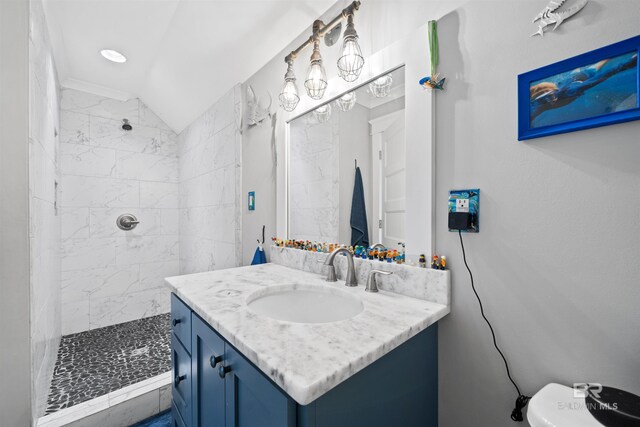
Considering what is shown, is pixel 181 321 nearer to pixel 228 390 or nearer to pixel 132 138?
pixel 228 390

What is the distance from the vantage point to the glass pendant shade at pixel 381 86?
108 centimetres

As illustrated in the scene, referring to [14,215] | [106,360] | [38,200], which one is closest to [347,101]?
[14,215]

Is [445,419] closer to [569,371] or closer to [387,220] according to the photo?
[569,371]

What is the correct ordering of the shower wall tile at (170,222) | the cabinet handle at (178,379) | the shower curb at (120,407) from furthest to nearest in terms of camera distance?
the shower wall tile at (170,222), the shower curb at (120,407), the cabinet handle at (178,379)

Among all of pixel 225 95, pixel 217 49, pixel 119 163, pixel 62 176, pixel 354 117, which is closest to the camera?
pixel 354 117

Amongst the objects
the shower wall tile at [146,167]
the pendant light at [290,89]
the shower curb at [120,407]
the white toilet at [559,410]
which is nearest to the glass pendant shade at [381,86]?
the pendant light at [290,89]

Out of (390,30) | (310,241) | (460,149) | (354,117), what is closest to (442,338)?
(460,149)

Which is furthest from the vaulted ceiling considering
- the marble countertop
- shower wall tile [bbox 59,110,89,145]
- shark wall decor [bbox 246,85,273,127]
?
the marble countertop

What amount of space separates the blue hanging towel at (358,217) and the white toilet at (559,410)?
697 millimetres

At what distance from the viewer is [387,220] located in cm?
110

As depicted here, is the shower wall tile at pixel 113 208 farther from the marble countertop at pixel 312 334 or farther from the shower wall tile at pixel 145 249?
the marble countertop at pixel 312 334

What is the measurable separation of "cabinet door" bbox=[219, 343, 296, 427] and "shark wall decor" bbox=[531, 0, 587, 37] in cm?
112

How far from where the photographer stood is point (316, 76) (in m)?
1.27

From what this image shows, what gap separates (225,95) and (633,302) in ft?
8.18
